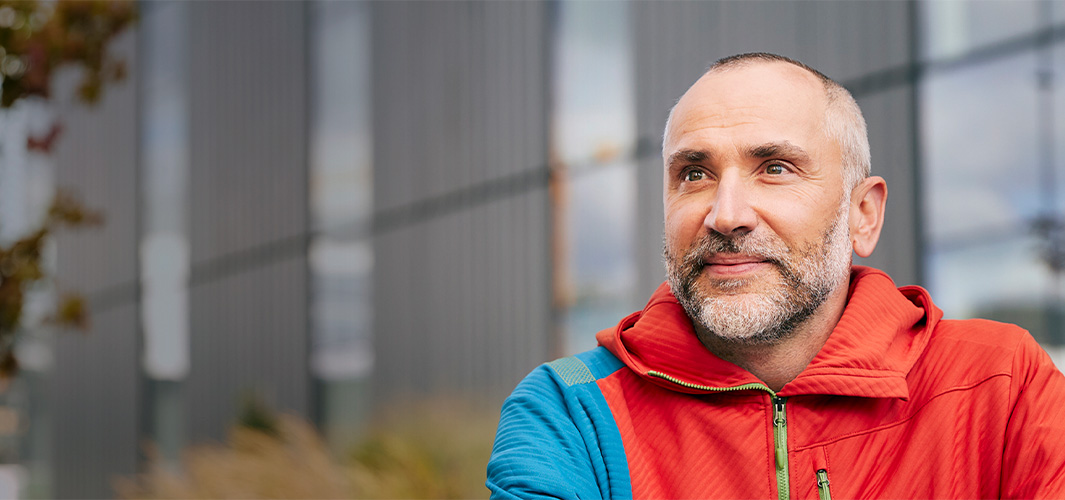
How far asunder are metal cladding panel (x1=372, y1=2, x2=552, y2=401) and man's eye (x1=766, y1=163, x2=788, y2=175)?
4.87 m

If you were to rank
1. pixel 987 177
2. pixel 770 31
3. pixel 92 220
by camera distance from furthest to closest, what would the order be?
pixel 92 220
pixel 770 31
pixel 987 177

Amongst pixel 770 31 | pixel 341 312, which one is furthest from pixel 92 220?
pixel 770 31

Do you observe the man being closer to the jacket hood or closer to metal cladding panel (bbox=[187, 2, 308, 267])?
the jacket hood

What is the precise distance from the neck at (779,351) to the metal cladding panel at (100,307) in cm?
1219

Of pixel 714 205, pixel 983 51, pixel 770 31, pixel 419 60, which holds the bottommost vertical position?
pixel 714 205

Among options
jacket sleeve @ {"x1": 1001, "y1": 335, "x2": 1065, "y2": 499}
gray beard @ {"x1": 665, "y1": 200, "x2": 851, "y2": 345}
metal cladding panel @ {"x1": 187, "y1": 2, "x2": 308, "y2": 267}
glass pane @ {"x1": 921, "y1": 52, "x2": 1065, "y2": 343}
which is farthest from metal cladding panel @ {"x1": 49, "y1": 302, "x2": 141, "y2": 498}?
jacket sleeve @ {"x1": 1001, "y1": 335, "x2": 1065, "y2": 499}

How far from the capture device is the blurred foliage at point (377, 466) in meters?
5.97

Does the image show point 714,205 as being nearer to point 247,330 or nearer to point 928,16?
point 928,16

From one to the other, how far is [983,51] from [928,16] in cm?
33

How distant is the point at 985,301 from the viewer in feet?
12.8

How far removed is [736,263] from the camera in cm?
160

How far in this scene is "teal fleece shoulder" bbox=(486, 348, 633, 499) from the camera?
1448mm

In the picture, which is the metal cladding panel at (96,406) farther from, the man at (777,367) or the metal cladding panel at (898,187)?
the man at (777,367)

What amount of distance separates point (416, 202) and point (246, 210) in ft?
10.6
